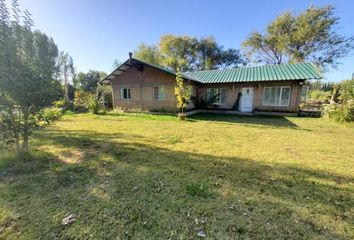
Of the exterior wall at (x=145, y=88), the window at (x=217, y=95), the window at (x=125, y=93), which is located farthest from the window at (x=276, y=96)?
the window at (x=125, y=93)

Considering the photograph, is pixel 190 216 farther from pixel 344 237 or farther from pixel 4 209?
pixel 4 209

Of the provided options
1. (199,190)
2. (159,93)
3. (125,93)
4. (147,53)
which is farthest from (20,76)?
(147,53)

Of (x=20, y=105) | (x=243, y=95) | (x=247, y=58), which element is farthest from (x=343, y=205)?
(x=247, y=58)

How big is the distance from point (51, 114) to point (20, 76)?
1.36 m

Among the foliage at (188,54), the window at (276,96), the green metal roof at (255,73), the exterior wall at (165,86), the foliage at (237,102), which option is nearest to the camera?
the green metal roof at (255,73)

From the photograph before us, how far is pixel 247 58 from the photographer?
31891 millimetres

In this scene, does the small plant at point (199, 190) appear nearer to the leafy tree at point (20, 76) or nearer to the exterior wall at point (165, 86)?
the leafy tree at point (20, 76)

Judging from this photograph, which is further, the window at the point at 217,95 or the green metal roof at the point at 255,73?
the window at the point at 217,95

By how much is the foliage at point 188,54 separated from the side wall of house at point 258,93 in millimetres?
19481

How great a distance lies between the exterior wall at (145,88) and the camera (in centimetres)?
1445

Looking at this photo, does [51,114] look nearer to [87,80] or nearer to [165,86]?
[165,86]

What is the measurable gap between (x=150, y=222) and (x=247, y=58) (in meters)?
34.8

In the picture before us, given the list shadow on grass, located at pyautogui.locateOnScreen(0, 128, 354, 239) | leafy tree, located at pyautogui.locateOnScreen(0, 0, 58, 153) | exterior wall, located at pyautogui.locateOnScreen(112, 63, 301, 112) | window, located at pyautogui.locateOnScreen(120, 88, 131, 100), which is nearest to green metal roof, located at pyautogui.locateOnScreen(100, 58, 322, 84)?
exterior wall, located at pyautogui.locateOnScreen(112, 63, 301, 112)

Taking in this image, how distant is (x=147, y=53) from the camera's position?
33.0m
